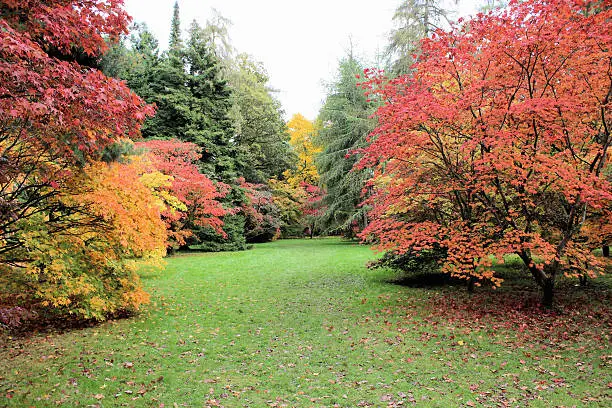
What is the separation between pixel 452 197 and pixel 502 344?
13.3 feet

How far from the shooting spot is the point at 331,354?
5906 millimetres

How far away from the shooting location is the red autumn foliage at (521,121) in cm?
617

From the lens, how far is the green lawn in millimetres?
4477

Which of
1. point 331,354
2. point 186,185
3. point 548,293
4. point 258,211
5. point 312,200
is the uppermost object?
point 186,185

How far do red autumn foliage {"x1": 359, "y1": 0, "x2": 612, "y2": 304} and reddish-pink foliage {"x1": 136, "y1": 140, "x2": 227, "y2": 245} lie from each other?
11331 mm

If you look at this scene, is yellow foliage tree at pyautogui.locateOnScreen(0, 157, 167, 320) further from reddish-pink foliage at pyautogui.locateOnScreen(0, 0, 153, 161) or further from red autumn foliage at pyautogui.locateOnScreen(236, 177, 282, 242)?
red autumn foliage at pyautogui.locateOnScreen(236, 177, 282, 242)

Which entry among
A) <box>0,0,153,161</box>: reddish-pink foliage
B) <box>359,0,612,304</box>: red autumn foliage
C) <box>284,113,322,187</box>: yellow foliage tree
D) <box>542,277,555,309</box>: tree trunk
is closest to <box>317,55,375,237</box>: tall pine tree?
<box>284,113,322,187</box>: yellow foliage tree

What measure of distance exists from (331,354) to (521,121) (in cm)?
541

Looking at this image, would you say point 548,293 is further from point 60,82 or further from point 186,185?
point 186,185

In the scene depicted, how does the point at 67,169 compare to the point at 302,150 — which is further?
the point at 302,150

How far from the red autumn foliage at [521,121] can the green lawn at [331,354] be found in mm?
1156

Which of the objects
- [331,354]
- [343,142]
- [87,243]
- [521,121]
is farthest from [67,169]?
[343,142]

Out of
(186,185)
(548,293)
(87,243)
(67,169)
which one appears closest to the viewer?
(67,169)

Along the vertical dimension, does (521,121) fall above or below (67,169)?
above
